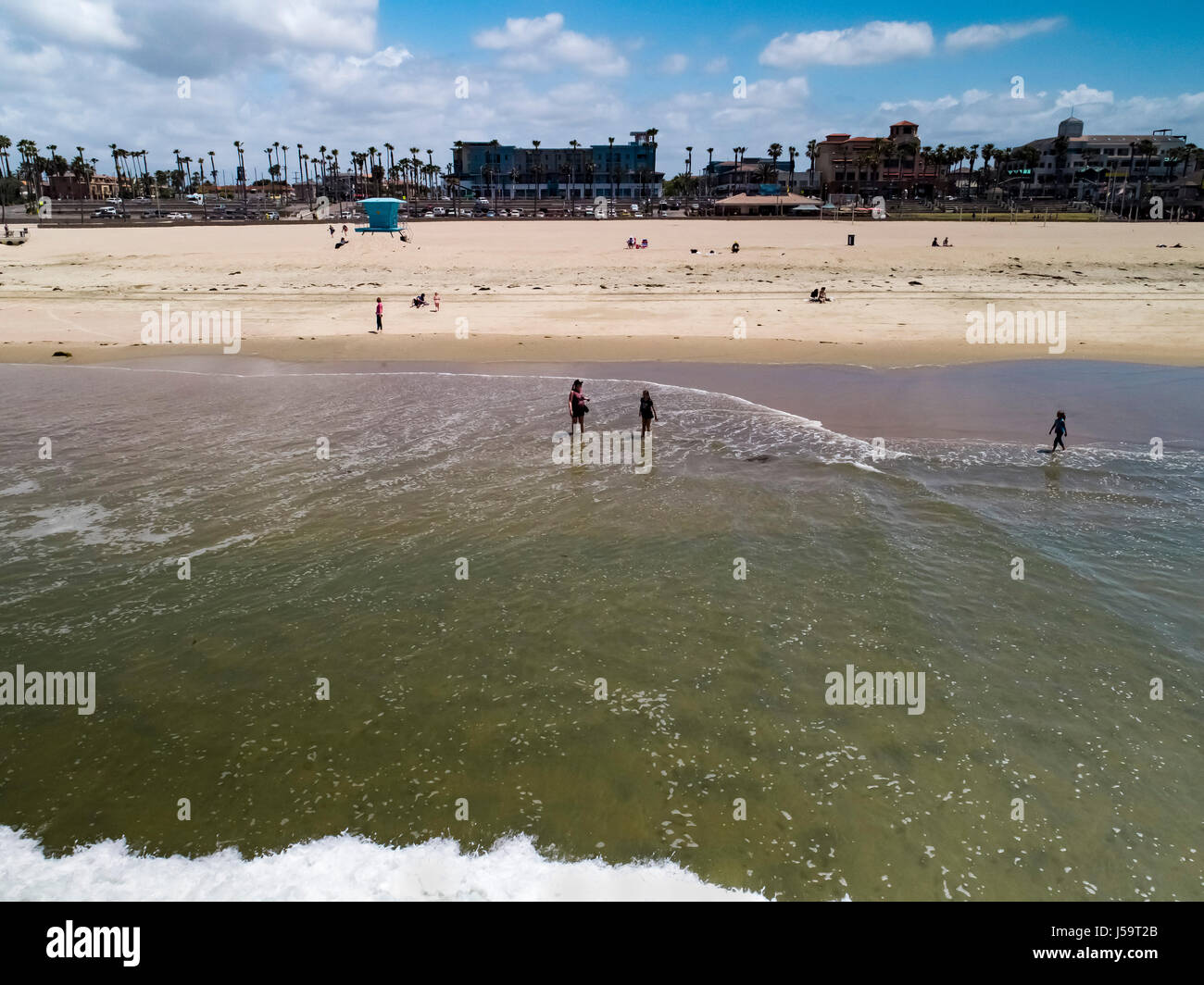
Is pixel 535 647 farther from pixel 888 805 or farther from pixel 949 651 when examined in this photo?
pixel 949 651

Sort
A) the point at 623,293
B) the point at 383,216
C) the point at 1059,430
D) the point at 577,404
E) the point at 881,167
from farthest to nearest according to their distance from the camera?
1. the point at 881,167
2. the point at 383,216
3. the point at 623,293
4. the point at 577,404
5. the point at 1059,430

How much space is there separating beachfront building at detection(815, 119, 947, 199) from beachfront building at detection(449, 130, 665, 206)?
131ft

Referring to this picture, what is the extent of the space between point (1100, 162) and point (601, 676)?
191430mm

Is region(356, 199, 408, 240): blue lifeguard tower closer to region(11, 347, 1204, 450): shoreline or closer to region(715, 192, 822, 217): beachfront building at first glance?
region(11, 347, 1204, 450): shoreline

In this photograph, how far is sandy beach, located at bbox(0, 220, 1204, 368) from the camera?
33625mm

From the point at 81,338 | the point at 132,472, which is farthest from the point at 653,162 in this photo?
the point at 132,472

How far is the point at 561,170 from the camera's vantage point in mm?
178125

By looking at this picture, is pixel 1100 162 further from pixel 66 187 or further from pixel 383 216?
pixel 66 187

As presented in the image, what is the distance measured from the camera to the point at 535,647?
1032 centimetres

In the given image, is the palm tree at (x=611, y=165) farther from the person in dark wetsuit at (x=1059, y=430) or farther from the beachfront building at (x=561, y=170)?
the person in dark wetsuit at (x=1059, y=430)

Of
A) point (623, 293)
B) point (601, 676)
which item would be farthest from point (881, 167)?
point (601, 676)

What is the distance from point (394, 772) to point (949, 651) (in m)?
7.43

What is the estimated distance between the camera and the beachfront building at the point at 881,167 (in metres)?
141

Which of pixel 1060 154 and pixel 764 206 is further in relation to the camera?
pixel 1060 154
